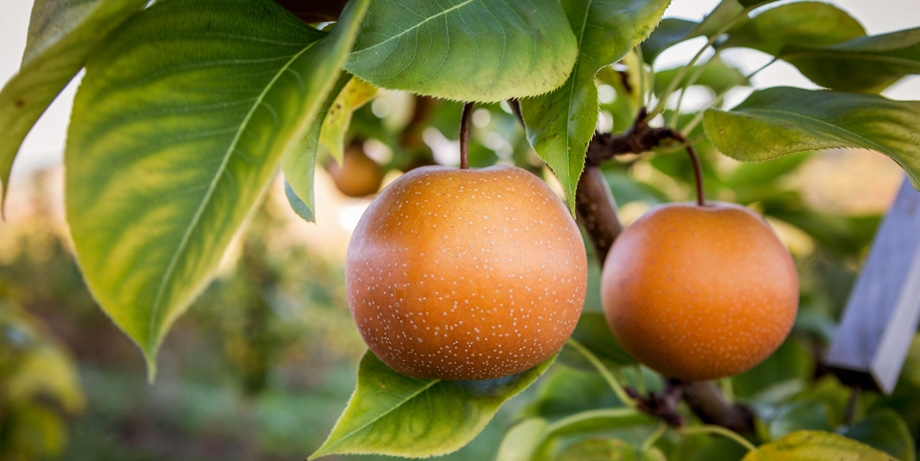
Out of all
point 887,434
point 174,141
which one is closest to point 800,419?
point 887,434

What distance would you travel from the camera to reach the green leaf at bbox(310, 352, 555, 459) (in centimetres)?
43

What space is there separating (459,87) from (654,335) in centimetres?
25

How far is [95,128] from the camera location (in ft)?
0.91

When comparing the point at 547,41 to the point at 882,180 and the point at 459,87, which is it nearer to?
the point at 459,87

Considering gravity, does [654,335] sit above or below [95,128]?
below

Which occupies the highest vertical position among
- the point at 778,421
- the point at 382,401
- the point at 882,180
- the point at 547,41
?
the point at 547,41

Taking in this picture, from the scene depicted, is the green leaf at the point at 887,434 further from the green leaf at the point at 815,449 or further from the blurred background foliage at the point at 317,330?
the green leaf at the point at 815,449

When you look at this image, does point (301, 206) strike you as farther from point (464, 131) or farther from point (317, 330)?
point (317, 330)

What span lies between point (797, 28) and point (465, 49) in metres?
0.39

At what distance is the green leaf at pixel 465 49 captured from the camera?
13.5 inches

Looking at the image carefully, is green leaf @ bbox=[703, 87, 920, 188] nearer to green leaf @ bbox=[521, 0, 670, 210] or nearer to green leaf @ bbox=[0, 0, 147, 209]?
green leaf @ bbox=[521, 0, 670, 210]

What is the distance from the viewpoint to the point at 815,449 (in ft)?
1.70

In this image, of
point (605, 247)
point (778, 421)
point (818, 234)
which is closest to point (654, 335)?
point (605, 247)

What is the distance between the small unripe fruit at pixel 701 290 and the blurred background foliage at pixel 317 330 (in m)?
0.15
